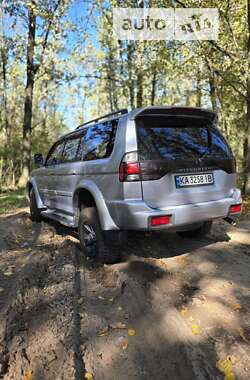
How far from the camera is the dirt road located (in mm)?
2270

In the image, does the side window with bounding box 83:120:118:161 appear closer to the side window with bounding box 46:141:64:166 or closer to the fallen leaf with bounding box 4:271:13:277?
the side window with bounding box 46:141:64:166

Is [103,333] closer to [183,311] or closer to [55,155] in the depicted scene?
[183,311]

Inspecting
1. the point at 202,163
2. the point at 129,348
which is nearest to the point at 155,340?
the point at 129,348

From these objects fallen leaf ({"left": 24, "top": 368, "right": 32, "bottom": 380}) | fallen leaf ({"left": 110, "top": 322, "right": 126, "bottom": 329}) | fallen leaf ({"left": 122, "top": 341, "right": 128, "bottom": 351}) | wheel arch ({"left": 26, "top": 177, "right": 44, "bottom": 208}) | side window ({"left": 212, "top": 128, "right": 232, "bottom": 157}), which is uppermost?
side window ({"left": 212, "top": 128, "right": 232, "bottom": 157})

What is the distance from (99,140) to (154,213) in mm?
1438

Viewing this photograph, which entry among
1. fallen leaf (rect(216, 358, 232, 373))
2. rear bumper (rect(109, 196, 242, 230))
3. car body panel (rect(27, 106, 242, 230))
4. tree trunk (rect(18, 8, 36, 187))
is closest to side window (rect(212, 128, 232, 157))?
car body panel (rect(27, 106, 242, 230))

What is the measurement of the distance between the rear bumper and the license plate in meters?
0.25

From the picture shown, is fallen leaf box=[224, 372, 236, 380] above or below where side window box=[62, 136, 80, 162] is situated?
below

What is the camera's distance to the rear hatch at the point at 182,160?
3.59 m

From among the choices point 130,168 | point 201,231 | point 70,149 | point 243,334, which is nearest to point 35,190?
point 70,149

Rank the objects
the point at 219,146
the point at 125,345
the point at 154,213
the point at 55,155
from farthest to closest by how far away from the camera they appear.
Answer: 1. the point at 55,155
2. the point at 219,146
3. the point at 154,213
4. the point at 125,345

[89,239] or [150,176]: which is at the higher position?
[150,176]

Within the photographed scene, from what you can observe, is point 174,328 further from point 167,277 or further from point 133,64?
point 133,64

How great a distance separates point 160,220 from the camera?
3.53 meters
